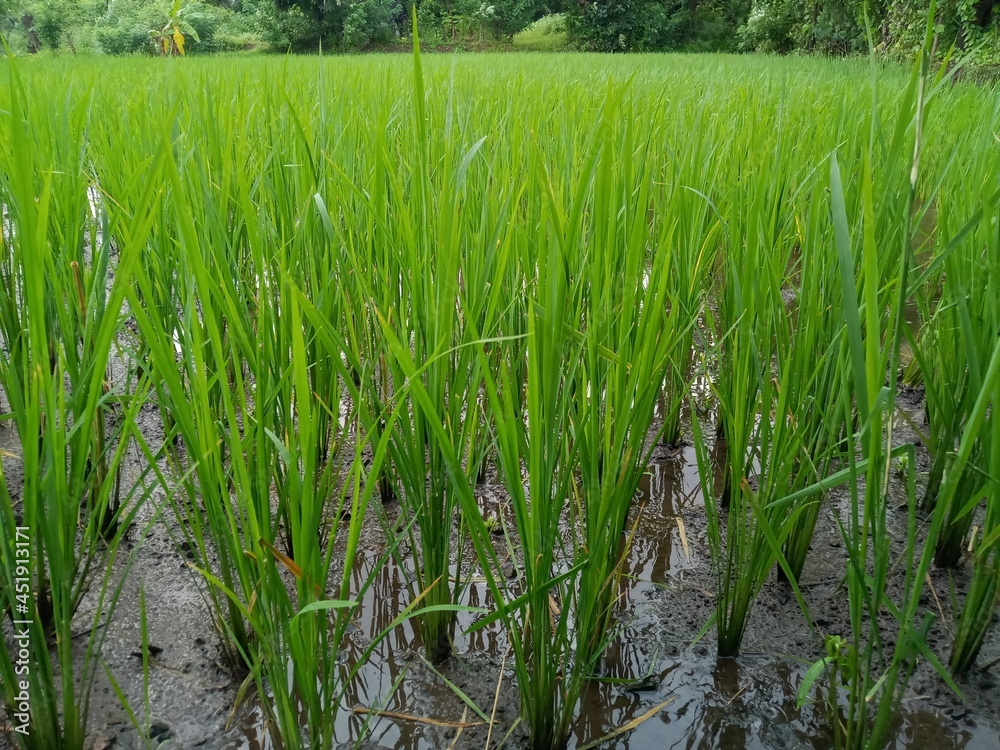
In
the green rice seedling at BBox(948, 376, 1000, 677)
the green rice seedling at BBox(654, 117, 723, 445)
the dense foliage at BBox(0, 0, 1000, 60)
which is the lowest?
the green rice seedling at BBox(948, 376, 1000, 677)

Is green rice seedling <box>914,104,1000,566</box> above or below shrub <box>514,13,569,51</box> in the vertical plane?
below

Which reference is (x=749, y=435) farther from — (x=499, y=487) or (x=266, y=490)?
(x=266, y=490)

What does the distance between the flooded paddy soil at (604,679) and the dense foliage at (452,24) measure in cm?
1151

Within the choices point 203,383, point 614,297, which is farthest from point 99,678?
point 614,297

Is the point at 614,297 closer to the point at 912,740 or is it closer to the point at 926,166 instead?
the point at 912,740

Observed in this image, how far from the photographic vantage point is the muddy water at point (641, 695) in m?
0.75

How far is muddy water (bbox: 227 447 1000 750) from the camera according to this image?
751mm

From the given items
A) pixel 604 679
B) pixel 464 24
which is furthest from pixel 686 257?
pixel 464 24

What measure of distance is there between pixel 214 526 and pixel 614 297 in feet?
1.86

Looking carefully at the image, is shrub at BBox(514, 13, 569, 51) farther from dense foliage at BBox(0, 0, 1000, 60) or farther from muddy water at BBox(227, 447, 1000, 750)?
muddy water at BBox(227, 447, 1000, 750)

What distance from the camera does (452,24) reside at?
748 inches

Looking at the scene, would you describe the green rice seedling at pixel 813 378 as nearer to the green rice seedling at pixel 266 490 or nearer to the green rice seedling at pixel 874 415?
the green rice seedling at pixel 874 415

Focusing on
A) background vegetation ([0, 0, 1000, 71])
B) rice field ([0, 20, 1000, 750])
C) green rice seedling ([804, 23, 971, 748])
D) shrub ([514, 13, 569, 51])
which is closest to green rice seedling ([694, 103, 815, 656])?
rice field ([0, 20, 1000, 750])

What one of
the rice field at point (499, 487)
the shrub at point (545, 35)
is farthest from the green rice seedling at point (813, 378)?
the shrub at point (545, 35)
